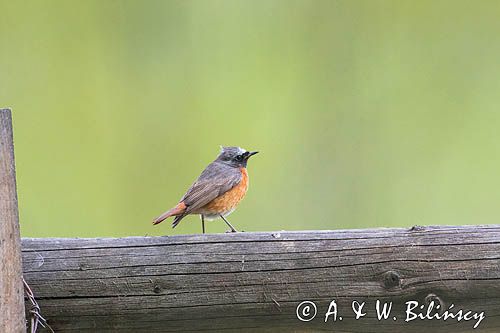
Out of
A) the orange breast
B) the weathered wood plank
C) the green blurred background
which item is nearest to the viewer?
the weathered wood plank

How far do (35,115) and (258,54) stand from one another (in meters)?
1.53

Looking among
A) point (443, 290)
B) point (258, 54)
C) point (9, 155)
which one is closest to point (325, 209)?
point (258, 54)

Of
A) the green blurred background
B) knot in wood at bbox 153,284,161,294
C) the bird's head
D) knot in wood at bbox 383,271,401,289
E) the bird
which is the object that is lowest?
knot in wood at bbox 383,271,401,289

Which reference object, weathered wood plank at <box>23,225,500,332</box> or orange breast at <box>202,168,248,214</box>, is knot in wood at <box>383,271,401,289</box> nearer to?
weathered wood plank at <box>23,225,500,332</box>

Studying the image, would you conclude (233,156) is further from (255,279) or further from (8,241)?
(8,241)

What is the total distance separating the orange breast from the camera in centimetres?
432

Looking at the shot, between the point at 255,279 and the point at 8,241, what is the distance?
24.7 inches

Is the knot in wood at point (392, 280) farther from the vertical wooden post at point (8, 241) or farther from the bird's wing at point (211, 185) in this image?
the bird's wing at point (211, 185)

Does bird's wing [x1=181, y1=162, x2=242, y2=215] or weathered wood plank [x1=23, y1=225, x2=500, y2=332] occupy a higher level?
bird's wing [x1=181, y1=162, x2=242, y2=215]

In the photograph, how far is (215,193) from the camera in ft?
14.1

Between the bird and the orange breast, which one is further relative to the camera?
the orange breast

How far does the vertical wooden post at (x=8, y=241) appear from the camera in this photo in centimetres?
221

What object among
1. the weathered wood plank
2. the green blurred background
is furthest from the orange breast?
the weathered wood plank

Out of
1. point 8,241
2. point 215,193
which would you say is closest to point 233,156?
point 215,193
